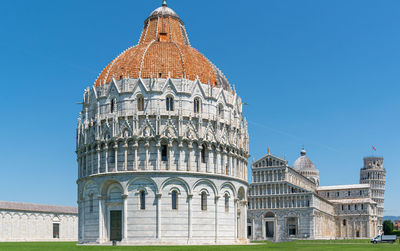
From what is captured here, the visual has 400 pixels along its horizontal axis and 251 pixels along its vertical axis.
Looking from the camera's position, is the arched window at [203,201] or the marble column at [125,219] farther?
the arched window at [203,201]

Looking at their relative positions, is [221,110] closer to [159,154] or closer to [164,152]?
[164,152]

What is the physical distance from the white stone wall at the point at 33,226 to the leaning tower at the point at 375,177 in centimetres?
10213

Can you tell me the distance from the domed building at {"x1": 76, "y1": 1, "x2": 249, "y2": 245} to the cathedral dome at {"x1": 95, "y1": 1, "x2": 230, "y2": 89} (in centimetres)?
14

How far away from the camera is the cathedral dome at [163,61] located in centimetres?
6188

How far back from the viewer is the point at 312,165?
160 meters

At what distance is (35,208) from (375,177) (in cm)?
11379

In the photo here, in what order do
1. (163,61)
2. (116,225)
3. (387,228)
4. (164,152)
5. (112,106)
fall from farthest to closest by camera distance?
(387,228)
(163,61)
(112,106)
(164,152)
(116,225)

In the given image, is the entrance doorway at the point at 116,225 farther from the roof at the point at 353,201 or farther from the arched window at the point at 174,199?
the roof at the point at 353,201

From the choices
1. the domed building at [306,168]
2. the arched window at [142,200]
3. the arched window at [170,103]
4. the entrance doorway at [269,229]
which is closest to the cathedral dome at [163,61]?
the arched window at [170,103]

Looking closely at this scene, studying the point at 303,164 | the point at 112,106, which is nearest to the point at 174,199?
the point at 112,106

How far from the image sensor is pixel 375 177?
169250 millimetres

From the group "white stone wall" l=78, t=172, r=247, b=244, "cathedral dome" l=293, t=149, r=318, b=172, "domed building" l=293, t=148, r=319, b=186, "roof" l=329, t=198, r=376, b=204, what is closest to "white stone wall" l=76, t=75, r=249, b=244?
"white stone wall" l=78, t=172, r=247, b=244

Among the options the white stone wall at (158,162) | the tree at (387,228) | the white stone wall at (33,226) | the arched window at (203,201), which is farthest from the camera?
the tree at (387,228)

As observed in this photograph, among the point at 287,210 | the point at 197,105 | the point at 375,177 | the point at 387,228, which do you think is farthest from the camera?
the point at 387,228
